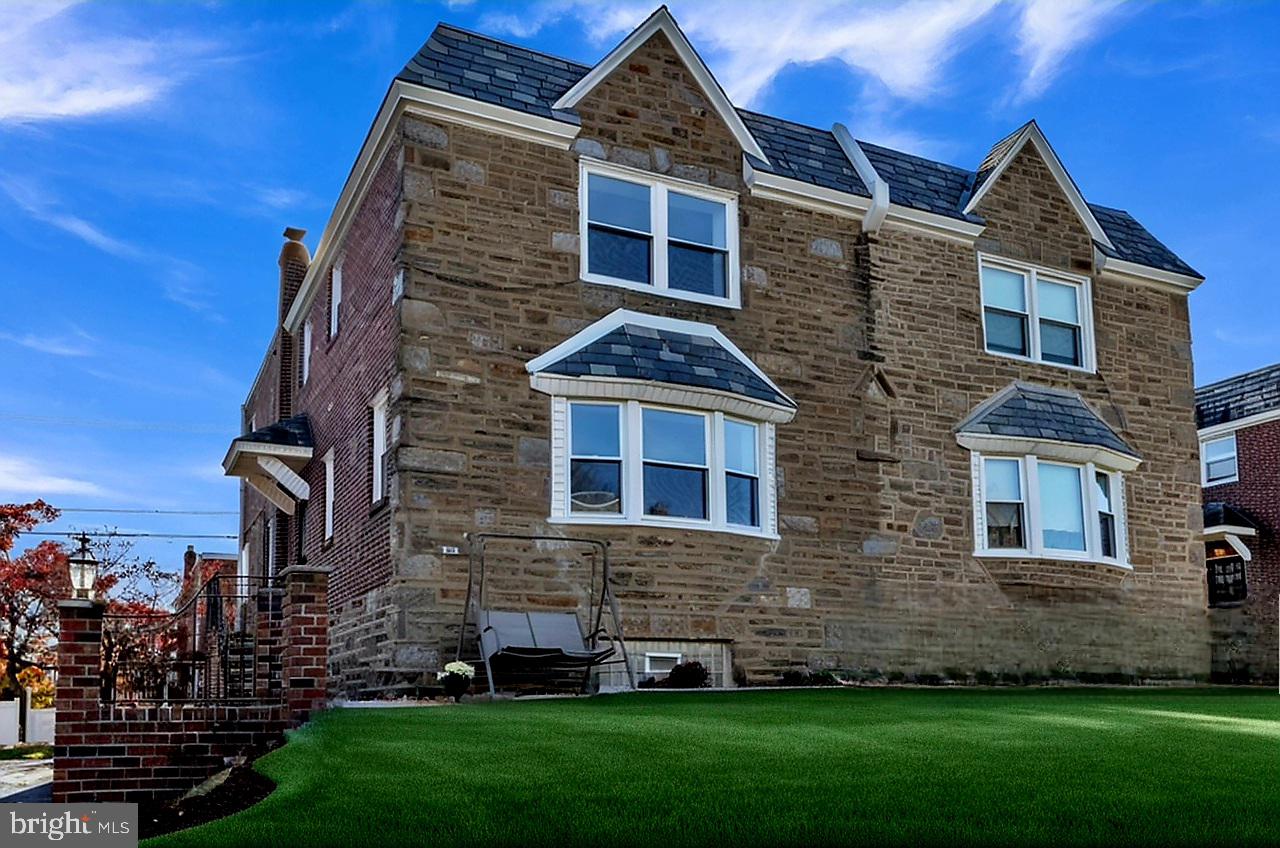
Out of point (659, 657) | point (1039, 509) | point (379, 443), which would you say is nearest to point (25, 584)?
point (379, 443)

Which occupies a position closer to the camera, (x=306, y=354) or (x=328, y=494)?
(x=328, y=494)

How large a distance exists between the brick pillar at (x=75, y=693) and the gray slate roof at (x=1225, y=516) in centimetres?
2629

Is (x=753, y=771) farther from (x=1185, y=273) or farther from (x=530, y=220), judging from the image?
(x=1185, y=273)

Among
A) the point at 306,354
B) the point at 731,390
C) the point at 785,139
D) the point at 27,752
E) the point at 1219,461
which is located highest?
the point at 785,139

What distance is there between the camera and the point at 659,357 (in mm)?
15938

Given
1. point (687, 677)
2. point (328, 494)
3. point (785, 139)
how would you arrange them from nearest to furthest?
point (687, 677), point (785, 139), point (328, 494)

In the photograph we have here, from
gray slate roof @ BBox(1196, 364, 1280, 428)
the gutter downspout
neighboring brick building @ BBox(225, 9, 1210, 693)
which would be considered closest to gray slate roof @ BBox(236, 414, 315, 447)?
neighboring brick building @ BBox(225, 9, 1210, 693)

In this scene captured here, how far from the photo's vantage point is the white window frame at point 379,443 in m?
16.1

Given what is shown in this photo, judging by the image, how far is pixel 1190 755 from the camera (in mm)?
8562

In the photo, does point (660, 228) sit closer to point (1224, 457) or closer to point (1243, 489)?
point (1243, 489)

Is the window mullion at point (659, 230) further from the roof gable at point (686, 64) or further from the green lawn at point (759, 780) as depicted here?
the green lawn at point (759, 780)

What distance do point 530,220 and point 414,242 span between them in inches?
60.6

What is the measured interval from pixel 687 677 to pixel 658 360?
375cm

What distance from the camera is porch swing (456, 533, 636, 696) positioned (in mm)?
13641
